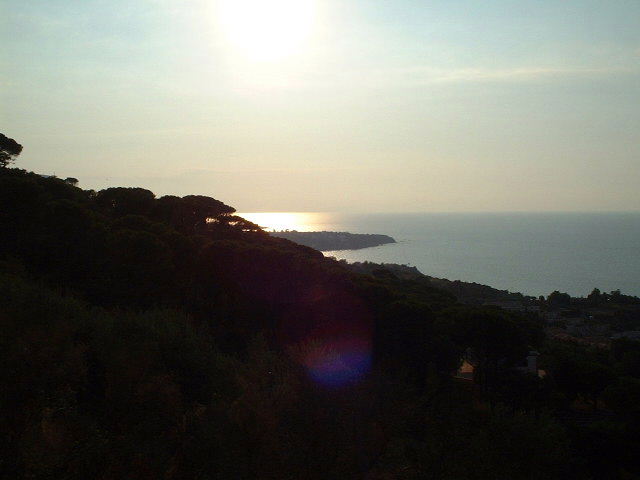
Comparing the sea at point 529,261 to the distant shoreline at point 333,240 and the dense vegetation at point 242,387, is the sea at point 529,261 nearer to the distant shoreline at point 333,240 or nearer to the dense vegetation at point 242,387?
the distant shoreline at point 333,240

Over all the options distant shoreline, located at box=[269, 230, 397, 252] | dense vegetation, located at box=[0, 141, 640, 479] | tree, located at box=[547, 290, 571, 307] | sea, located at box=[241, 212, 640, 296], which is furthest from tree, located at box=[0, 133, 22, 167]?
distant shoreline, located at box=[269, 230, 397, 252]

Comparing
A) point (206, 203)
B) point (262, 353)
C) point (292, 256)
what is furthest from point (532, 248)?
point (262, 353)

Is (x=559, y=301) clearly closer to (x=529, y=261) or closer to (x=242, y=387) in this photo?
(x=242, y=387)

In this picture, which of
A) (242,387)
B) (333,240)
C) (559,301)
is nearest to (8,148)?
(242,387)

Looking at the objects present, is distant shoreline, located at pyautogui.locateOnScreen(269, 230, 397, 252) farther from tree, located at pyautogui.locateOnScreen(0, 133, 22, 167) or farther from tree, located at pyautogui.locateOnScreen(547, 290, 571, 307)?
tree, located at pyautogui.locateOnScreen(0, 133, 22, 167)

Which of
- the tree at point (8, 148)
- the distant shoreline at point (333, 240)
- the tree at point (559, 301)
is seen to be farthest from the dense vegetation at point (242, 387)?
the distant shoreline at point (333, 240)
